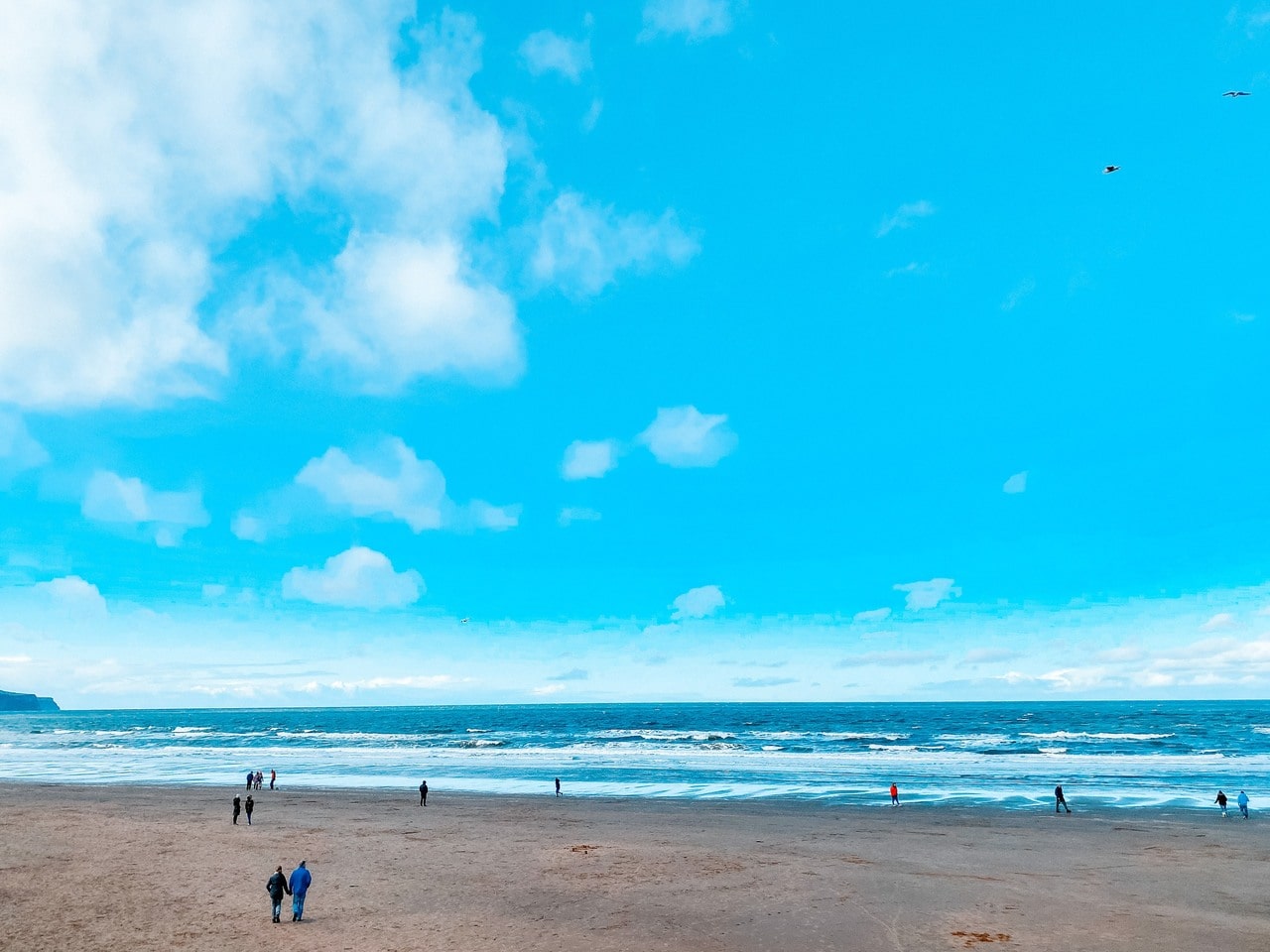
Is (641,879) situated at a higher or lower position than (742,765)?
higher

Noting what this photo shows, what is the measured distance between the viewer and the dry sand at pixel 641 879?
54.6 feet

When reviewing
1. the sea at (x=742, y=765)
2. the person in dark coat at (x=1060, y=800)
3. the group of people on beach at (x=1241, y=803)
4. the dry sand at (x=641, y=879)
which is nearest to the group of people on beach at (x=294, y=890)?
the dry sand at (x=641, y=879)

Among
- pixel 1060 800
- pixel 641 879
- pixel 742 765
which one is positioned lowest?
pixel 742 765

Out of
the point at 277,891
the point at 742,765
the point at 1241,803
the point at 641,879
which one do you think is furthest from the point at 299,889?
the point at 742,765

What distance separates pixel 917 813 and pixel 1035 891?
50.4 ft

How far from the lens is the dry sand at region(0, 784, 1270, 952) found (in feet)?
54.6

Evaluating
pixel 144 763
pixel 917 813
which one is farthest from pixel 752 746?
pixel 144 763

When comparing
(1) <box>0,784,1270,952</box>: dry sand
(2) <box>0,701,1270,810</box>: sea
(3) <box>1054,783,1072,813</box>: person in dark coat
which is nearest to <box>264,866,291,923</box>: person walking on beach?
(1) <box>0,784,1270,952</box>: dry sand

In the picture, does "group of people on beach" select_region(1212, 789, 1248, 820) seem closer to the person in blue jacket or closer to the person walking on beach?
the person in blue jacket

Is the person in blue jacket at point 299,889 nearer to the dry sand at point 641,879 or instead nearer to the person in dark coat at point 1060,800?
the dry sand at point 641,879

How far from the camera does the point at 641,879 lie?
22.0 metres

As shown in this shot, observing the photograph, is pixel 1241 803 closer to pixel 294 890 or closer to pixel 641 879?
pixel 641 879

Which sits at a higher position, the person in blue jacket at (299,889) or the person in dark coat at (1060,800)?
the person in blue jacket at (299,889)

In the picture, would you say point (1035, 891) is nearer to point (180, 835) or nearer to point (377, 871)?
point (377, 871)
